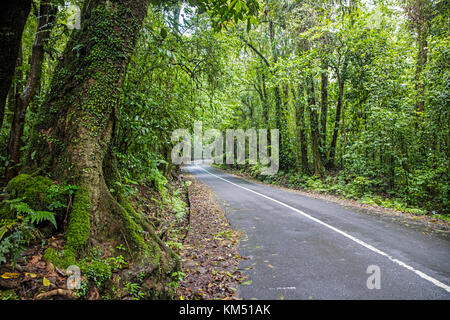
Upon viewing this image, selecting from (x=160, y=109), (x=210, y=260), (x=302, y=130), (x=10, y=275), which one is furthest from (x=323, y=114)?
(x=10, y=275)

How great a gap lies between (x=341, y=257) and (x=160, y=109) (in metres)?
5.87

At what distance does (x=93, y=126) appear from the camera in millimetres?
3703

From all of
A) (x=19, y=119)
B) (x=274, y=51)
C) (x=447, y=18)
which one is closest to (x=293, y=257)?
(x=19, y=119)

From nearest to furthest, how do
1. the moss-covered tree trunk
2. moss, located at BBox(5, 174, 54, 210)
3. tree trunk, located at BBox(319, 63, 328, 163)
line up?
moss, located at BBox(5, 174, 54, 210) → the moss-covered tree trunk → tree trunk, located at BBox(319, 63, 328, 163)

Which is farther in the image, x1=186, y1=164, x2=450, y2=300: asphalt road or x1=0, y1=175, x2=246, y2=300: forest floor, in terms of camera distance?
x1=186, y1=164, x2=450, y2=300: asphalt road

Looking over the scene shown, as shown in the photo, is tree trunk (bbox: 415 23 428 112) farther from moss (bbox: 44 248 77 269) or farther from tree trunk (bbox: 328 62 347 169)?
moss (bbox: 44 248 77 269)

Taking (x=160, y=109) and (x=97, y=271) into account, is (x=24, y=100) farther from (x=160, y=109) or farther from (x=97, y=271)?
(x=97, y=271)

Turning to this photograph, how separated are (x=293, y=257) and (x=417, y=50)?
15.5 metres

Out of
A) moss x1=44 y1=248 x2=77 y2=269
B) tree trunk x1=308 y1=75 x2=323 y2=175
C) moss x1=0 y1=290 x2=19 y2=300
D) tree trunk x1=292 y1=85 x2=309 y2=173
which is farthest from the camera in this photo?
tree trunk x1=292 y1=85 x2=309 y2=173

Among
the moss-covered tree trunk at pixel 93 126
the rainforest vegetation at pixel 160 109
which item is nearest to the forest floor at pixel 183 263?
the rainforest vegetation at pixel 160 109

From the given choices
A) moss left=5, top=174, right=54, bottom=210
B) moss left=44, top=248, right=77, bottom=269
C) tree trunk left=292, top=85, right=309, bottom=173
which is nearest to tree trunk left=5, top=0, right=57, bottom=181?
moss left=5, top=174, right=54, bottom=210

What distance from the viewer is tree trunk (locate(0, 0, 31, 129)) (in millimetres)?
1992

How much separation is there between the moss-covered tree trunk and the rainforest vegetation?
0.7 inches
